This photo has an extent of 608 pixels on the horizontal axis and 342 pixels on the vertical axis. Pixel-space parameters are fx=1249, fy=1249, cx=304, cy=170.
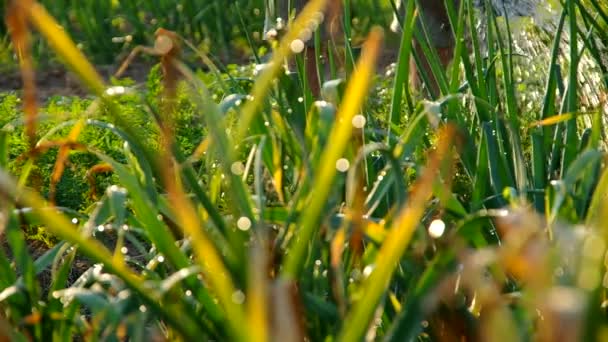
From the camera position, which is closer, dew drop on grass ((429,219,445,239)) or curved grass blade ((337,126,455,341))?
curved grass blade ((337,126,455,341))

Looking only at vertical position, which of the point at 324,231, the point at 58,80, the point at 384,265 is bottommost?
the point at 58,80

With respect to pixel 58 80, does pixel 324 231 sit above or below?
above

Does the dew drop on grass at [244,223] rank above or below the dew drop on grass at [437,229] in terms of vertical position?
below

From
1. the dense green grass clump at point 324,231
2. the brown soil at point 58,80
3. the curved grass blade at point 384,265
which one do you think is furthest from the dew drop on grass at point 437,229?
the brown soil at point 58,80

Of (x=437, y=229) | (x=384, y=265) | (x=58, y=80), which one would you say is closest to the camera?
(x=384, y=265)

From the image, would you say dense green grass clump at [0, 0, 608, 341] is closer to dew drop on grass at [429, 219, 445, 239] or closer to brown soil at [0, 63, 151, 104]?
dew drop on grass at [429, 219, 445, 239]

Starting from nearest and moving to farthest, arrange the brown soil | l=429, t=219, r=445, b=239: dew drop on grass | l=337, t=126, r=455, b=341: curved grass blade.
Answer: l=337, t=126, r=455, b=341: curved grass blade → l=429, t=219, r=445, b=239: dew drop on grass → the brown soil

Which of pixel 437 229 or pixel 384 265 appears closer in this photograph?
pixel 384 265

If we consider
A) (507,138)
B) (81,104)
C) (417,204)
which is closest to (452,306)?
(417,204)

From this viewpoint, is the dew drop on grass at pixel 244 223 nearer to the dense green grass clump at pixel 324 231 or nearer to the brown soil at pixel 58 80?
the dense green grass clump at pixel 324 231

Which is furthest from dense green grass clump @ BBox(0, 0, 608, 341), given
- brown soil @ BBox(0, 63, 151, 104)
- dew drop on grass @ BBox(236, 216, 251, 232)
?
brown soil @ BBox(0, 63, 151, 104)

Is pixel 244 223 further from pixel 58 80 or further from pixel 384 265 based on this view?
pixel 58 80

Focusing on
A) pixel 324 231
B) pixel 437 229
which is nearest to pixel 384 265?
pixel 437 229

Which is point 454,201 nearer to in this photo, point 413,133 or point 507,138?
point 413,133
